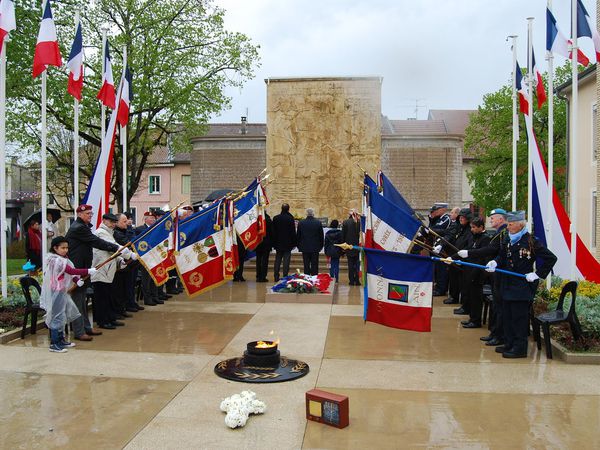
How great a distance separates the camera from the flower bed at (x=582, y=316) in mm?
7309

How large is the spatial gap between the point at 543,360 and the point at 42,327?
7442 millimetres

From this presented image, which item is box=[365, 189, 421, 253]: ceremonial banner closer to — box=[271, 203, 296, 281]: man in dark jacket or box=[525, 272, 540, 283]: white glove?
box=[525, 272, 540, 283]: white glove

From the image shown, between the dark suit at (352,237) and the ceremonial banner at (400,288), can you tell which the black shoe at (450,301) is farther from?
the ceremonial banner at (400,288)

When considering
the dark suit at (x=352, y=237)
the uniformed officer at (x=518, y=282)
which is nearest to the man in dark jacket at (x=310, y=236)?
the dark suit at (x=352, y=237)

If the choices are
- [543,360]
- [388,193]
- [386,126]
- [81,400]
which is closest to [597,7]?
[388,193]

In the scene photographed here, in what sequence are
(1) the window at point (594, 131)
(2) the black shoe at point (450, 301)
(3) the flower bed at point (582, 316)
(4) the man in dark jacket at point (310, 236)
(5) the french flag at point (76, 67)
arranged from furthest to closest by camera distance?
(1) the window at point (594, 131)
(4) the man in dark jacket at point (310, 236)
(2) the black shoe at point (450, 301)
(5) the french flag at point (76, 67)
(3) the flower bed at point (582, 316)

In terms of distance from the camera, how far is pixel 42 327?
8922mm

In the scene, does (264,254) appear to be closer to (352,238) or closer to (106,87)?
(352,238)

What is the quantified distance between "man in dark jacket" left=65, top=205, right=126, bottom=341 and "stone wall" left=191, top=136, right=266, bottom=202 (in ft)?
69.6

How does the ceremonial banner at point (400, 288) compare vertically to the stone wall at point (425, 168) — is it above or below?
below

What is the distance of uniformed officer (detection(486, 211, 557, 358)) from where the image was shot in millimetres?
7320

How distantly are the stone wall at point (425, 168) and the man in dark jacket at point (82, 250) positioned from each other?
22341mm

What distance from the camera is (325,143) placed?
64.1ft

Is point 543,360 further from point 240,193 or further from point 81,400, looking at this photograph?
point 240,193
